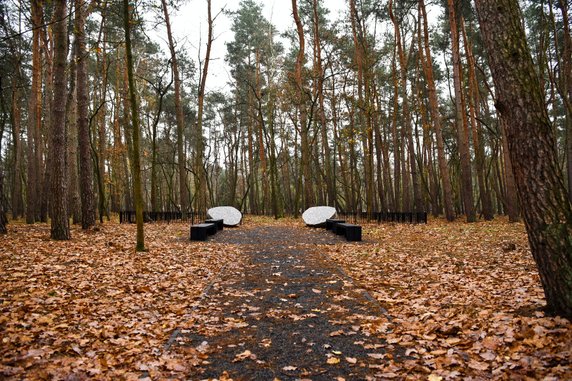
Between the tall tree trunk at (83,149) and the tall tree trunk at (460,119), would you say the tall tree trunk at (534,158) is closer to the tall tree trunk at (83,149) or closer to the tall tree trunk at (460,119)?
the tall tree trunk at (83,149)

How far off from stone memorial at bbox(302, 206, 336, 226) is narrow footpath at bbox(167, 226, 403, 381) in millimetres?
8766

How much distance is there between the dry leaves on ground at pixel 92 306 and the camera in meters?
3.19

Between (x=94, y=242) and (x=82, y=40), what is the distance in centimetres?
736

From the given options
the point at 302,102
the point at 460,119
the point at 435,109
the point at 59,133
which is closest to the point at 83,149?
the point at 59,133

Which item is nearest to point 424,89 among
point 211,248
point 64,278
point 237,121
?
point 237,121

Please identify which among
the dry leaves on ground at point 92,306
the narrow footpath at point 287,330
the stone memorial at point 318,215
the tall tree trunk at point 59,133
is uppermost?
the tall tree trunk at point 59,133

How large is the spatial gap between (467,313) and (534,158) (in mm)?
1889

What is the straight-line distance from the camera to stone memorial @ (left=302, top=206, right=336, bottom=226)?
620 inches

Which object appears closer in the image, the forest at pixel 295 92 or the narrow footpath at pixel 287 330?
the narrow footpath at pixel 287 330

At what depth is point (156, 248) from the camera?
8.95 meters

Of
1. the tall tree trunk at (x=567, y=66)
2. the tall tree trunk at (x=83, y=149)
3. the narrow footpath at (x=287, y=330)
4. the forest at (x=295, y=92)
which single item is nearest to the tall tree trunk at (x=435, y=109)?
the forest at (x=295, y=92)

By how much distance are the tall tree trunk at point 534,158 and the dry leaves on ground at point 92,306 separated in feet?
11.8

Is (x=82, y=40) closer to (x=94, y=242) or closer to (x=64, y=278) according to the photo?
(x=94, y=242)

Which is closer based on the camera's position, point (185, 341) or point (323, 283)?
point (185, 341)
